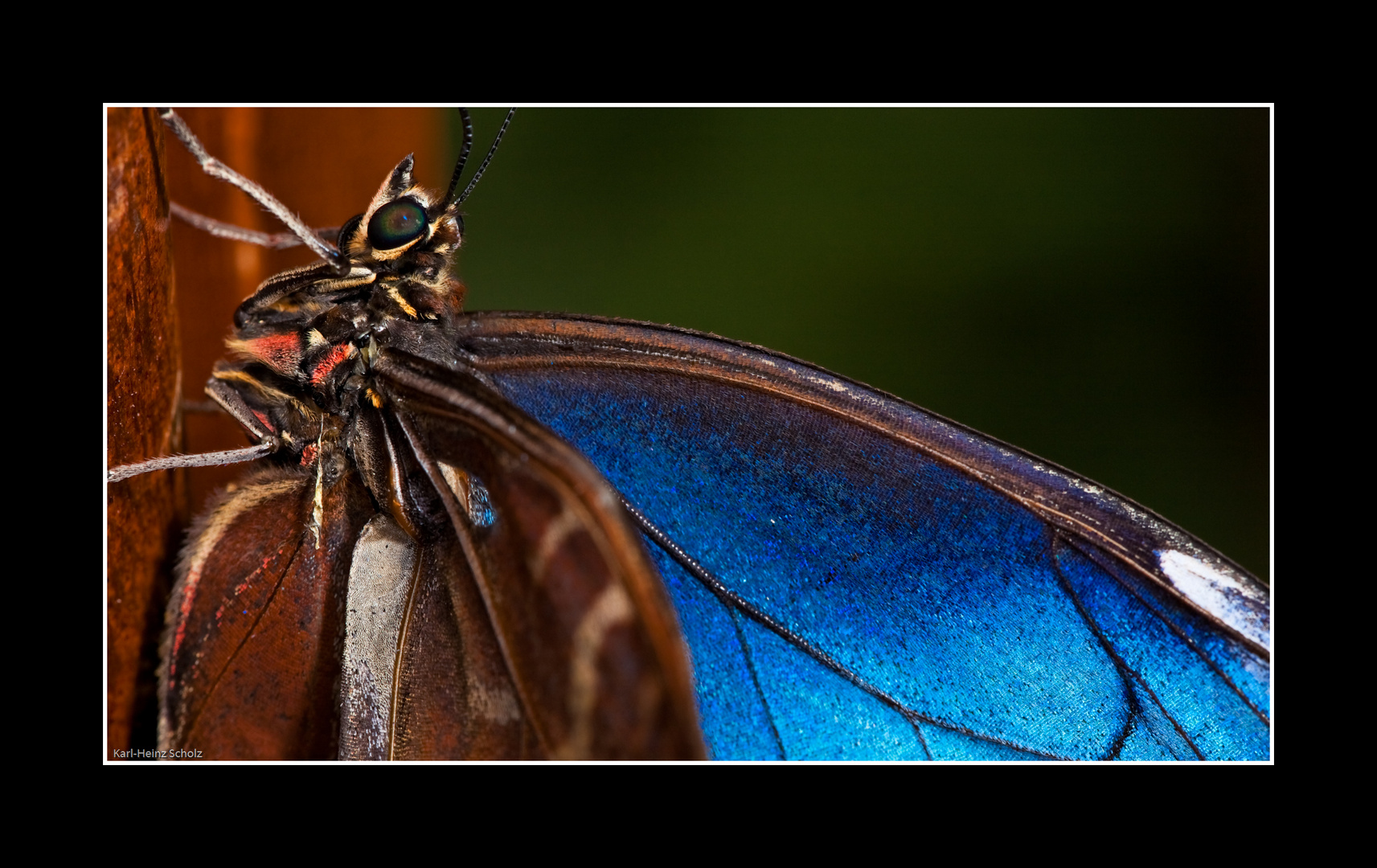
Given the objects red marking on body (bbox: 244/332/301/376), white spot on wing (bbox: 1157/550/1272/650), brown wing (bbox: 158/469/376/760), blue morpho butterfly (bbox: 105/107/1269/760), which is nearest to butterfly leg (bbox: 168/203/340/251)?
red marking on body (bbox: 244/332/301/376)

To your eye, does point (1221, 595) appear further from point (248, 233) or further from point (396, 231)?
point (248, 233)

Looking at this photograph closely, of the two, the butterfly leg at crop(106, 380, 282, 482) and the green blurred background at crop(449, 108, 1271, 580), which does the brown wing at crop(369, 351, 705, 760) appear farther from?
the green blurred background at crop(449, 108, 1271, 580)

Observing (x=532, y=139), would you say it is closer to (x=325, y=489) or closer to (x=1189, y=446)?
Answer: (x=325, y=489)

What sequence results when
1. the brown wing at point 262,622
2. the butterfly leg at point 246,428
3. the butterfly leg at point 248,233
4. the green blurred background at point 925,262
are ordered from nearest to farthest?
the brown wing at point 262,622 → the butterfly leg at point 246,428 → the butterfly leg at point 248,233 → the green blurred background at point 925,262

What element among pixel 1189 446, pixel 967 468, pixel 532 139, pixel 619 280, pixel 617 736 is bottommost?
pixel 617 736

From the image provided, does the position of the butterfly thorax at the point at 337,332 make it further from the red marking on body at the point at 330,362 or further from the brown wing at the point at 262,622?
the brown wing at the point at 262,622

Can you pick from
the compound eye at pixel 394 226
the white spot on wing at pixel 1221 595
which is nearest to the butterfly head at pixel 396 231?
the compound eye at pixel 394 226
